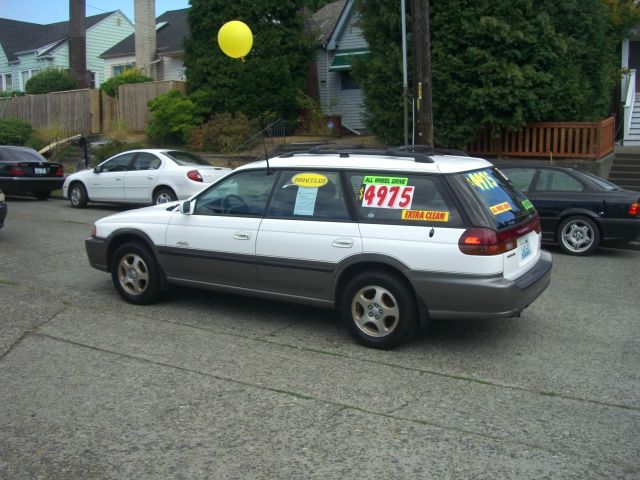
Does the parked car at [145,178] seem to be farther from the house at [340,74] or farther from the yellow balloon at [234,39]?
the house at [340,74]

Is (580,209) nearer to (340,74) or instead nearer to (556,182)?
(556,182)

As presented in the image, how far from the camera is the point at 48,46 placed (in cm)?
3906

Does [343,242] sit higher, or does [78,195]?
[343,242]

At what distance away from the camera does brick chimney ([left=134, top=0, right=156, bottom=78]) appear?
100 ft

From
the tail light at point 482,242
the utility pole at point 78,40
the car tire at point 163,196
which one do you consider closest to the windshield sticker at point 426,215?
the tail light at point 482,242

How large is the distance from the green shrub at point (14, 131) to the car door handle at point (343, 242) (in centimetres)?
2407

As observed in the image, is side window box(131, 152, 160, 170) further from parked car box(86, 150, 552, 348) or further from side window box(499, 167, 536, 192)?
parked car box(86, 150, 552, 348)

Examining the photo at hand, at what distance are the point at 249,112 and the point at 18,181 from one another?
8.51 m

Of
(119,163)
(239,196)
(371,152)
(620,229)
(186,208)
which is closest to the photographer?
(371,152)

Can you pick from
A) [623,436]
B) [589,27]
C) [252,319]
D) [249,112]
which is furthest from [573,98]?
[623,436]

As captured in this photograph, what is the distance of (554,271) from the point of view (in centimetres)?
882

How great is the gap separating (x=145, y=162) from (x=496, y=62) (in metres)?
8.17

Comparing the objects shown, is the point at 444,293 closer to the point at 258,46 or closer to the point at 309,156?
the point at 309,156

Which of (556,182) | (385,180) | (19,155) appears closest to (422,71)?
(556,182)
